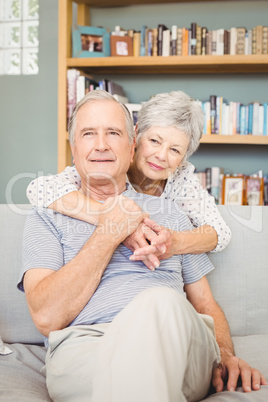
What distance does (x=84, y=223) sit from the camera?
1.39 metres

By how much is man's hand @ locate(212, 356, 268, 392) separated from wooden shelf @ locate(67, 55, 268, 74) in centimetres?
212

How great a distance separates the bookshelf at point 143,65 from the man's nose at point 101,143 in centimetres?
159

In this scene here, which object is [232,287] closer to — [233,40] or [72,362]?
[72,362]

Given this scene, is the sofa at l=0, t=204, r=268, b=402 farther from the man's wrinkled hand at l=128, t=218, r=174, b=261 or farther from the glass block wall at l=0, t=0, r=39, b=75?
the glass block wall at l=0, t=0, r=39, b=75

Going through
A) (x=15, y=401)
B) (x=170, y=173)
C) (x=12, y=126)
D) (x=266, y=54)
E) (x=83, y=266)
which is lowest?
(x=15, y=401)

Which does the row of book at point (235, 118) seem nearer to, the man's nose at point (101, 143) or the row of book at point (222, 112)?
the row of book at point (222, 112)

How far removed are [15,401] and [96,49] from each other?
246cm

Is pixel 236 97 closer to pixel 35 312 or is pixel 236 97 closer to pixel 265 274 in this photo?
pixel 265 274

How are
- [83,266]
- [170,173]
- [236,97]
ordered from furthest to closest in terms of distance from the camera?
[236,97], [170,173], [83,266]

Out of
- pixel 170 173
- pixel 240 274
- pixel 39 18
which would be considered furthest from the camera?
pixel 39 18

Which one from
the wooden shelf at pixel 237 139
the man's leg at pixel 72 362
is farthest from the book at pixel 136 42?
the man's leg at pixel 72 362

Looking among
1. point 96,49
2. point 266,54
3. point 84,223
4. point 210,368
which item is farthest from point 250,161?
point 210,368

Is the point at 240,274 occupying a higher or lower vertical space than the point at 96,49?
lower

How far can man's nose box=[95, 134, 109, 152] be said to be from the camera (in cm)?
144
